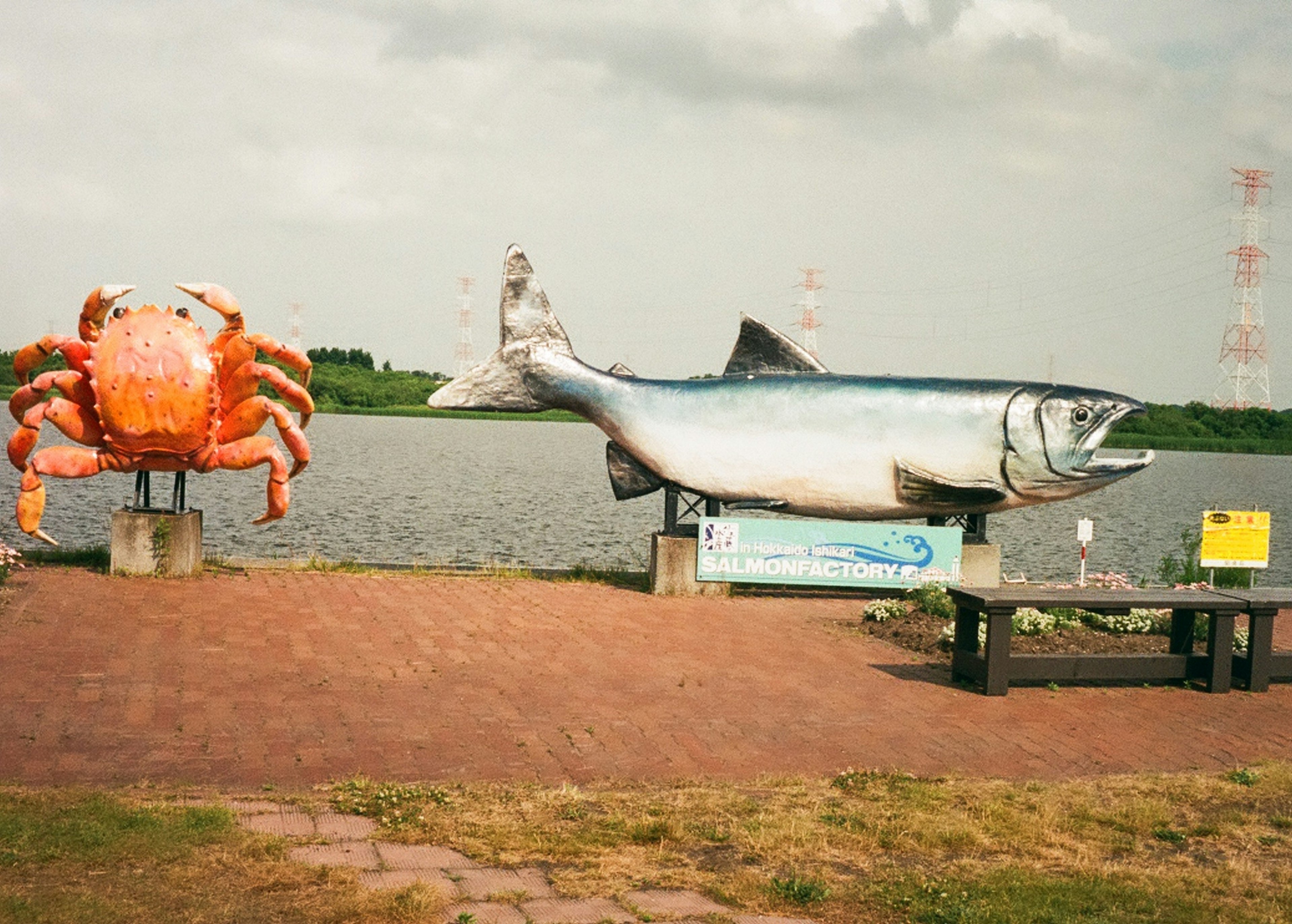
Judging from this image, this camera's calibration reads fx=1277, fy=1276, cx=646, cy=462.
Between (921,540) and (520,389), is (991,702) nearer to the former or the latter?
(921,540)

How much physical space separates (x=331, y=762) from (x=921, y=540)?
932 centimetres

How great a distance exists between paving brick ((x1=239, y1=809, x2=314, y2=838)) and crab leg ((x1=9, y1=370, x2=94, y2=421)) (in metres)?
9.51

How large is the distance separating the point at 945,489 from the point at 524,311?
5.31m

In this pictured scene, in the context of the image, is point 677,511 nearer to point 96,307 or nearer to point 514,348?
point 514,348

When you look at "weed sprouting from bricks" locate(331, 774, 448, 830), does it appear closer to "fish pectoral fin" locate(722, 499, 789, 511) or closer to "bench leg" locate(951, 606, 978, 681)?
"bench leg" locate(951, 606, 978, 681)

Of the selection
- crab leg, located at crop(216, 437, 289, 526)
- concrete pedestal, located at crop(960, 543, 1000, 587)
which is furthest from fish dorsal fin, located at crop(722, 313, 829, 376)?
crab leg, located at crop(216, 437, 289, 526)

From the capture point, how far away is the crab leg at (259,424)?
1471 cm

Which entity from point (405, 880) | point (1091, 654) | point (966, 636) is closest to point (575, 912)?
point (405, 880)

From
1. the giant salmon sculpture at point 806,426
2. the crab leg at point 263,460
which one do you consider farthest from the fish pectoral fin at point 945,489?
the crab leg at point 263,460

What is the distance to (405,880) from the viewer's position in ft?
17.6

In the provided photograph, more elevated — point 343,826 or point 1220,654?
point 1220,654

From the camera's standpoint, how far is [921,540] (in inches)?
599

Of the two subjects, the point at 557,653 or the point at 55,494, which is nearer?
the point at 557,653

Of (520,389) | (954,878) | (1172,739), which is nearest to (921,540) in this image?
(520,389)
